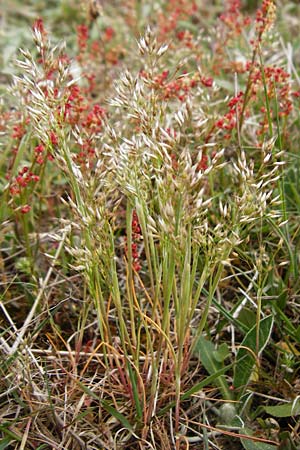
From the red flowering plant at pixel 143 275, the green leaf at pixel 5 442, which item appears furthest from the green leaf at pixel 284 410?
the green leaf at pixel 5 442

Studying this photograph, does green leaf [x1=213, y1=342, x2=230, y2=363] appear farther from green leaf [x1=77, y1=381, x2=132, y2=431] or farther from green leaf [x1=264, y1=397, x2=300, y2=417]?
green leaf [x1=77, y1=381, x2=132, y2=431]

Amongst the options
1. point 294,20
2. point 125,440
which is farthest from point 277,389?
point 294,20

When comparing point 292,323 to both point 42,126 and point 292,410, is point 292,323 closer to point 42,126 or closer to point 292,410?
point 292,410

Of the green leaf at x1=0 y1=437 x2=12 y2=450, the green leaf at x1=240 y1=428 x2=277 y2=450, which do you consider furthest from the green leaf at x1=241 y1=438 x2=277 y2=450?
the green leaf at x1=0 y1=437 x2=12 y2=450

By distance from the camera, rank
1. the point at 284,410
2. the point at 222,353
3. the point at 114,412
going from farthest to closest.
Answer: the point at 222,353 < the point at 284,410 < the point at 114,412

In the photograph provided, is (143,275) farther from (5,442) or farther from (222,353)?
(5,442)

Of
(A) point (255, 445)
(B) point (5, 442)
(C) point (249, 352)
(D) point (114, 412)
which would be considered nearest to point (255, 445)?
(A) point (255, 445)

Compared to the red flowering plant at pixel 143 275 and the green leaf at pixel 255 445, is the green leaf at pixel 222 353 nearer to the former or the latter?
the red flowering plant at pixel 143 275
